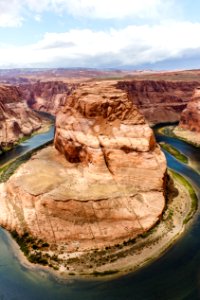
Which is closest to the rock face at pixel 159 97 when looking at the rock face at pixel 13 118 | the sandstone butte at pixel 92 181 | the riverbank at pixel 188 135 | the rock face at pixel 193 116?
the rock face at pixel 193 116

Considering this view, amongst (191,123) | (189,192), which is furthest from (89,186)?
Answer: (191,123)

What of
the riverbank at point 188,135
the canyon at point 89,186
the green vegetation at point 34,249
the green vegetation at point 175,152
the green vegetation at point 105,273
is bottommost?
the green vegetation at point 34,249

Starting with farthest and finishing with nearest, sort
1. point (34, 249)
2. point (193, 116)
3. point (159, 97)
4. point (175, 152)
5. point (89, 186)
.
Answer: point (159, 97), point (193, 116), point (175, 152), point (89, 186), point (34, 249)

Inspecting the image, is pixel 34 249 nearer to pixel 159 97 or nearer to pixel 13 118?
pixel 13 118

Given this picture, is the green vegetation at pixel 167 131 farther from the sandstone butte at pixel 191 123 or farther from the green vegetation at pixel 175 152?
the green vegetation at pixel 175 152

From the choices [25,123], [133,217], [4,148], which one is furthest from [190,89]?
[133,217]

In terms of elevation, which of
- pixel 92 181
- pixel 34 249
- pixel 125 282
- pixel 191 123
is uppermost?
pixel 92 181

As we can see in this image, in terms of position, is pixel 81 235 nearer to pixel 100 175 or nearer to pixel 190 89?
pixel 100 175
